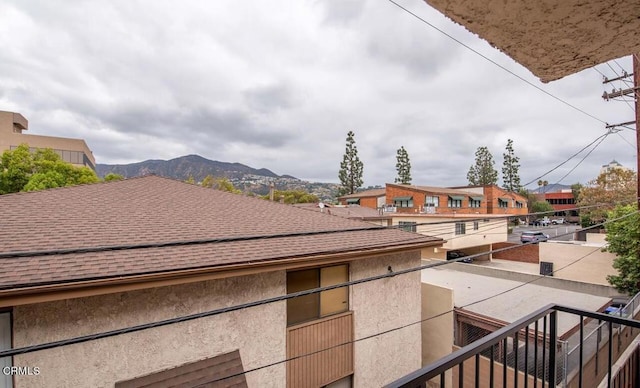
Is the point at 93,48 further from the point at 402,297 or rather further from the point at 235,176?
the point at 235,176

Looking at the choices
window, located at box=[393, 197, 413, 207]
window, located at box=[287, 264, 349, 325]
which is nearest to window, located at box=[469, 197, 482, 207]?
window, located at box=[393, 197, 413, 207]

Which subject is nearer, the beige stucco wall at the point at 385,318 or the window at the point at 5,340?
the window at the point at 5,340

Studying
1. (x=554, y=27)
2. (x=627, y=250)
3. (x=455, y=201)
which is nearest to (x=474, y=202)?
(x=455, y=201)

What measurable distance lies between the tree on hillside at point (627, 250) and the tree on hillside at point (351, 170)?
110 ft

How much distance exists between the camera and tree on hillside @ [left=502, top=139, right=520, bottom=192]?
148 ft

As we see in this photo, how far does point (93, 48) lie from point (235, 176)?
114092 mm

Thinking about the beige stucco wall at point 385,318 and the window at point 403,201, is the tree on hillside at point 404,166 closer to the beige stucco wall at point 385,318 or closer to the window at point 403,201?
the window at point 403,201

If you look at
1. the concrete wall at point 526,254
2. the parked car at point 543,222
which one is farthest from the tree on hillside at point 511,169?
the concrete wall at point 526,254

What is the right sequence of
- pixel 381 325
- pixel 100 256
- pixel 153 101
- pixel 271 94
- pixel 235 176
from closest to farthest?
pixel 100 256 < pixel 381 325 < pixel 271 94 < pixel 153 101 < pixel 235 176

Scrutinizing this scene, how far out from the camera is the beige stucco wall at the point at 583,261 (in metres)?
14.4

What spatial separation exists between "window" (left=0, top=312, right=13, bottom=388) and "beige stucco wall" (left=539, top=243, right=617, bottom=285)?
1751 cm

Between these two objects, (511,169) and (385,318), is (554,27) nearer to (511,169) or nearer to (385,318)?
(385,318)

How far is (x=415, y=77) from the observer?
9828mm

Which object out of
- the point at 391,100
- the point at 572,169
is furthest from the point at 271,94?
the point at 572,169
